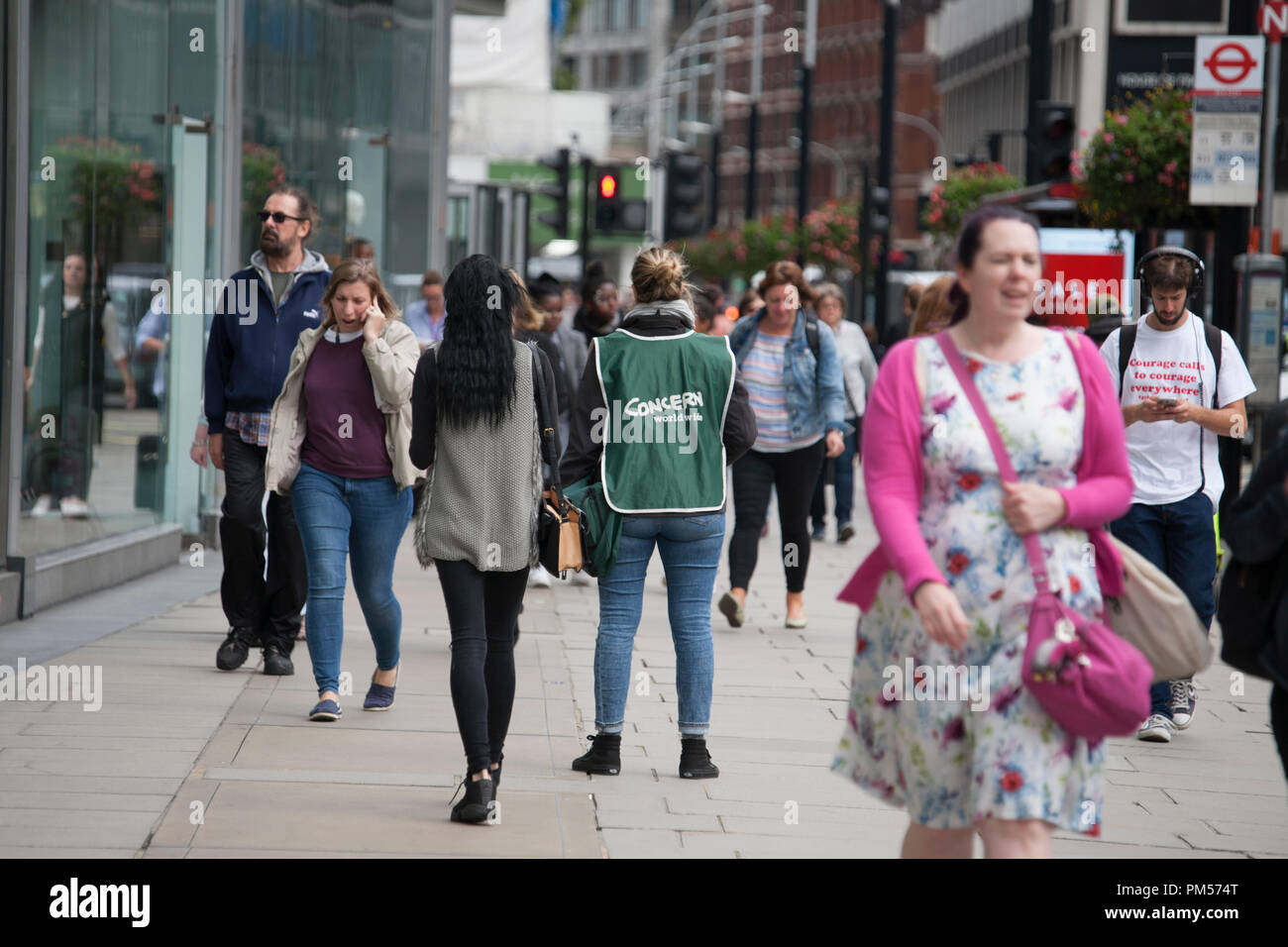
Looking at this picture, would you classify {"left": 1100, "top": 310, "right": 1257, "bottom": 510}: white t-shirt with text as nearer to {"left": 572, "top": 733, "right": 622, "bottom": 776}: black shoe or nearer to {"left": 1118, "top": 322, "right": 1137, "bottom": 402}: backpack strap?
{"left": 1118, "top": 322, "right": 1137, "bottom": 402}: backpack strap

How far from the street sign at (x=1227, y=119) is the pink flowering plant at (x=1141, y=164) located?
5.66m

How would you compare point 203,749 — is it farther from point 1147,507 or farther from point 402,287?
point 402,287

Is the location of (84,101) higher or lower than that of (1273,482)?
higher

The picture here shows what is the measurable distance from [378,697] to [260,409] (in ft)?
4.85

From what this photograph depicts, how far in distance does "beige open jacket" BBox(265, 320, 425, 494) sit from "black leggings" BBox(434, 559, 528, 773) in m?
1.36

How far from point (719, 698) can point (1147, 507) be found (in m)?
2.02

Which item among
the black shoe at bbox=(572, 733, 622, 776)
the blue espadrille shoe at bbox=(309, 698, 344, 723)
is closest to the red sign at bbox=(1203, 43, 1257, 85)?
the black shoe at bbox=(572, 733, 622, 776)

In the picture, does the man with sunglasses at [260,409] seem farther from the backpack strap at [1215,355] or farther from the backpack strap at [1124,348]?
the backpack strap at [1215,355]

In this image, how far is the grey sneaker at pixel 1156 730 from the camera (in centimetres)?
830

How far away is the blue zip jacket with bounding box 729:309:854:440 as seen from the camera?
440 inches

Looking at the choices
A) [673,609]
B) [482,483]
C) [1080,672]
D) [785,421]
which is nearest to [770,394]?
[785,421]

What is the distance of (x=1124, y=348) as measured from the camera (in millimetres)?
8141

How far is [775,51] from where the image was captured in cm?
11656
